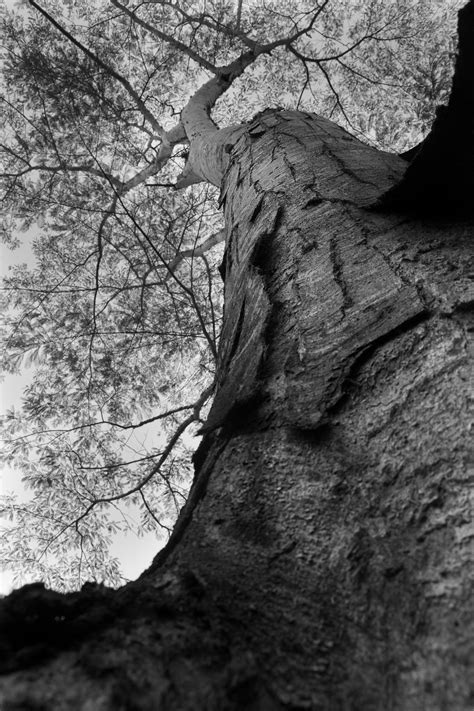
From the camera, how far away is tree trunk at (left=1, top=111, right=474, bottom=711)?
33 centimetres

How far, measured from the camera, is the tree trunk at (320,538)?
33 cm

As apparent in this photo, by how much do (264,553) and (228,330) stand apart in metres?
0.65

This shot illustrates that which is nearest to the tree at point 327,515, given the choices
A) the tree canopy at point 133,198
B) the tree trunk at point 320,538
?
the tree trunk at point 320,538

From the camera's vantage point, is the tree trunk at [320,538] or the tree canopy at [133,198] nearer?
the tree trunk at [320,538]

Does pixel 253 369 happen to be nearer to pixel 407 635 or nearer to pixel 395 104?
pixel 407 635

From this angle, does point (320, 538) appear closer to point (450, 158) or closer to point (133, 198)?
point (450, 158)

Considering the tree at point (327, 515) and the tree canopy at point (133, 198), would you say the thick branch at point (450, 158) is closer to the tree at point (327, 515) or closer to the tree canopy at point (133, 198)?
the tree at point (327, 515)

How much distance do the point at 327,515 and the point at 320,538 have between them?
0.09 ft

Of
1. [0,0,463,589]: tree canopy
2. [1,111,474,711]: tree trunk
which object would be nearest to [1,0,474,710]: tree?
[1,111,474,711]: tree trunk

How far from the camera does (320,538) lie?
1.53 feet

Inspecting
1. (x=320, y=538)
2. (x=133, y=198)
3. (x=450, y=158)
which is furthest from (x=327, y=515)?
(x=133, y=198)

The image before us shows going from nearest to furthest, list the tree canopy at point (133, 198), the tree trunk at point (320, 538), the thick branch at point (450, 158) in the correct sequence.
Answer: the tree trunk at point (320, 538) → the thick branch at point (450, 158) → the tree canopy at point (133, 198)

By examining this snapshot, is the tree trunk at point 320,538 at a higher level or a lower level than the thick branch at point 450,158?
lower

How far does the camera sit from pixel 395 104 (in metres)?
5.59
